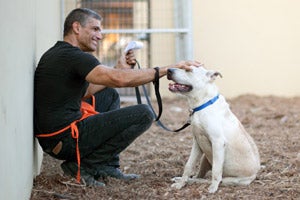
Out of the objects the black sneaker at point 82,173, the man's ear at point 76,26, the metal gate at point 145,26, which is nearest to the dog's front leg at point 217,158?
the black sneaker at point 82,173

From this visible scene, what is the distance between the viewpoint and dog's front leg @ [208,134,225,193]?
4.44 metres

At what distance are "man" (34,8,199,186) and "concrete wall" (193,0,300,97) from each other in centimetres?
563

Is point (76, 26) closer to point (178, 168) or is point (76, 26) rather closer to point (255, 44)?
point (178, 168)

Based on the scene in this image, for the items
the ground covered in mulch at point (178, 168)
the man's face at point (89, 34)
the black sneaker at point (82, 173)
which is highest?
the man's face at point (89, 34)

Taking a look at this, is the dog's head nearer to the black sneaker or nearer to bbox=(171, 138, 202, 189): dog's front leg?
bbox=(171, 138, 202, 189): dog's front leg

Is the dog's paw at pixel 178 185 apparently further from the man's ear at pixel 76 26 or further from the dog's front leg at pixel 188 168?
the man's ear at pixel 76 26

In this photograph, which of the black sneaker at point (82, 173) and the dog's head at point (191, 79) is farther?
the black sneaker at point (82, 173)

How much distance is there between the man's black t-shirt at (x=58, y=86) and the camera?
438 centimetres

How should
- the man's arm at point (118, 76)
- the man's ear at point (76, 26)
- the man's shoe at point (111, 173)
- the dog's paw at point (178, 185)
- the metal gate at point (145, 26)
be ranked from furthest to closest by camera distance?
the metal gate at point (145, 26), the man's shoe at point (111, 173), the man's ear at point (76, 26), the dog's paw at point (178, 185), the man's arm at point (118, 76)

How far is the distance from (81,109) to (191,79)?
958mm

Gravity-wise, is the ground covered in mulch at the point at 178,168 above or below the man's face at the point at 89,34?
below

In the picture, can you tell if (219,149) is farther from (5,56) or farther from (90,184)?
(5,56)

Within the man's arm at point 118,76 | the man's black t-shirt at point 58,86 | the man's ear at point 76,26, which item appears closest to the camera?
the man's arm at point 118,76

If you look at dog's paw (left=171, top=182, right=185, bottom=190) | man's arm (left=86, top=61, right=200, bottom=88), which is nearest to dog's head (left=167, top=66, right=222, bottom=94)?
man's arm (left=86, top=61, right=200, bottom=88)
